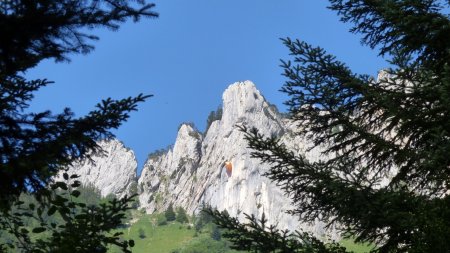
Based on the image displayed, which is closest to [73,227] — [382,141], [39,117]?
[39,117]

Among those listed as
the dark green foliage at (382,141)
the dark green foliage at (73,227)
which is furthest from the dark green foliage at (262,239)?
the dark green foliage at (73,227)

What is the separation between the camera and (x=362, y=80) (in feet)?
30.2

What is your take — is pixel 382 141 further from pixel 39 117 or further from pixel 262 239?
pixel 39 117

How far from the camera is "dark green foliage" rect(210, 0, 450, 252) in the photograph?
6.84 m

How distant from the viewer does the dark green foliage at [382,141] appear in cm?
684

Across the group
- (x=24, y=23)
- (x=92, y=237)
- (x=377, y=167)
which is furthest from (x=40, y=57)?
(x=377, y=167)

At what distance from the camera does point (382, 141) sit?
848cm

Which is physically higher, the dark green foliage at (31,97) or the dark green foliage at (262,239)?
the dark green foliage at (31,97)

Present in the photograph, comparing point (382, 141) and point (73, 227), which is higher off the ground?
point (382, 141)

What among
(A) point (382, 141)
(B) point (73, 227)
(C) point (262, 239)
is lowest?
(B) point (73, 227)

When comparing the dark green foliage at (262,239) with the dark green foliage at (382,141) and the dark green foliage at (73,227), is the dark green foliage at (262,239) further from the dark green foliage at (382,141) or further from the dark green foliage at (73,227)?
the dark green foliage at (73,227)

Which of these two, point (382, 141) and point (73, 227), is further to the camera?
point (382, 141)

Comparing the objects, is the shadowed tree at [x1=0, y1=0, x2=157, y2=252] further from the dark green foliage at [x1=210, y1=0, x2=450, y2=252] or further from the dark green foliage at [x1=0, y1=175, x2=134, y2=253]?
the dark green foliage at [x1=210, y1=0, x2=450, y2=252]

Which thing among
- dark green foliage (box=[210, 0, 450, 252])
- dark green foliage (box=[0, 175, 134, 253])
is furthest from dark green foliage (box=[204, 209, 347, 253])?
dark green foliage (box=[0, 175, 134, 253])
